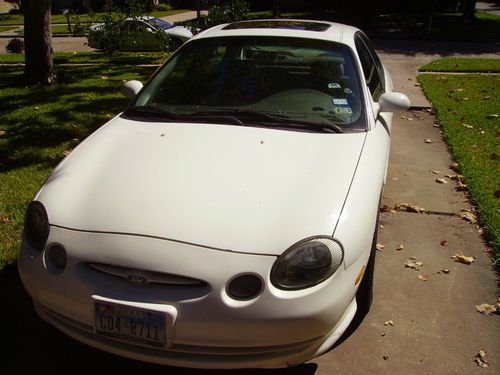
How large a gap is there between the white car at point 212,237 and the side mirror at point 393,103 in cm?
43

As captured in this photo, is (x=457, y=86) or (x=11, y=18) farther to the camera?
(x=11, y=18)

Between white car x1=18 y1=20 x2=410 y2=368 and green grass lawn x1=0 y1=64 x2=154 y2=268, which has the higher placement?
white car x1=18 y1=20 x2=410 y2=368

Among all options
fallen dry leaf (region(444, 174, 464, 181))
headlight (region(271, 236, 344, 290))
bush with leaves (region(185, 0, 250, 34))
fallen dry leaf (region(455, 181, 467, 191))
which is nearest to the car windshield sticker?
headlight (region(271, 236, 344, 290))

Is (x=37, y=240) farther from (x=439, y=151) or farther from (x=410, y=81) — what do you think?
(x=410, y=81)

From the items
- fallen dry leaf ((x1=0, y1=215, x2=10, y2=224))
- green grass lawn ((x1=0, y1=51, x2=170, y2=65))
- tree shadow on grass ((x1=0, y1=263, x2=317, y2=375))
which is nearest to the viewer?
tree shadow on grass ((x1=0, y1=263, x2=317, y2=375))

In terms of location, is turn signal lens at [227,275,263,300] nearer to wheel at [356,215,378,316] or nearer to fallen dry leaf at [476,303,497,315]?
wheel at [356,215,378,316]

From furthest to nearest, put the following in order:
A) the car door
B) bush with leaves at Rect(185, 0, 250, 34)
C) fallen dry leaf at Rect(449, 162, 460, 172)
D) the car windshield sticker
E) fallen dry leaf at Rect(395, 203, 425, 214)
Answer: bush with leaves at Rect(185, 0, 250, 34) → fallen dry leaf at Rect(449, 162, 460, 172) → fallen dry leaf at Rect(395, 203, 425, 214) → the car windshield sticker → the car door

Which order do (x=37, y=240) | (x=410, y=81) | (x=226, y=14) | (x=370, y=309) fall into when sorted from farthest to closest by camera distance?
(x=226, y=14)
(x=410, y=81)
(x=370, y=309)
(x=37, y=240)

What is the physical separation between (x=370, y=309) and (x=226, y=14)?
9.39 meters

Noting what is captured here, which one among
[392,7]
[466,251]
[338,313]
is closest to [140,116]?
[338,313]

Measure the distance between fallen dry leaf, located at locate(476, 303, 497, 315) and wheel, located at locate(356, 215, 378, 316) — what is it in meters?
0.67

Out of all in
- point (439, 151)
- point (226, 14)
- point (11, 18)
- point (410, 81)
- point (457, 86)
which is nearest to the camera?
point (439, 151)

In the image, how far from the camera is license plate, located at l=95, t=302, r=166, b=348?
212 centimetres

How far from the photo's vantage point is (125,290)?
2.17m
